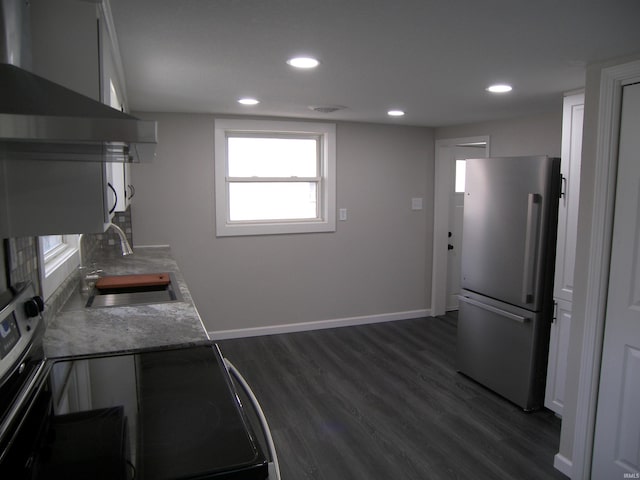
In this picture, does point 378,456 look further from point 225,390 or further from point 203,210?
point 203,210

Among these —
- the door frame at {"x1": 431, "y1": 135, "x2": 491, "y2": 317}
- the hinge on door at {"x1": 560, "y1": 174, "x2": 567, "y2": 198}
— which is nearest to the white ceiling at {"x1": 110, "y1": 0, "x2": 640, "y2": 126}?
the hinge on door at {"x1": 560, "y1": 174, "x2": 567, "y2": 198}

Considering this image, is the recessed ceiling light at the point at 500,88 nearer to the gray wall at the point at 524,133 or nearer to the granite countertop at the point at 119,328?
the gray wall at the point at 524,133

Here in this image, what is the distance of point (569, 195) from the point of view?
2826mm

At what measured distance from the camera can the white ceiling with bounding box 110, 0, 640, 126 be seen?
5.14 feet

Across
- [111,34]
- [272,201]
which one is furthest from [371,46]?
[272,201]

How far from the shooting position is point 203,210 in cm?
420

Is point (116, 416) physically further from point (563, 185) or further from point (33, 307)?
point (563, 185)

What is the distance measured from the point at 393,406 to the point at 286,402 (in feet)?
2.46

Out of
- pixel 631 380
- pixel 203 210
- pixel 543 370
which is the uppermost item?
pixel 203 210

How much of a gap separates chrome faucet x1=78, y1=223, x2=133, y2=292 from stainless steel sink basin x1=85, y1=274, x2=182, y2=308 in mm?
54

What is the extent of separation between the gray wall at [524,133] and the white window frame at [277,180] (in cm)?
145

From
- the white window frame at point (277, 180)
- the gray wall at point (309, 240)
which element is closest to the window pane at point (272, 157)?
the white window frame at point (277, 180)

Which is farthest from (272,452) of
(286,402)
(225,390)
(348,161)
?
(348,161)

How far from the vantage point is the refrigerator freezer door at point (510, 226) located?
2924 mm
